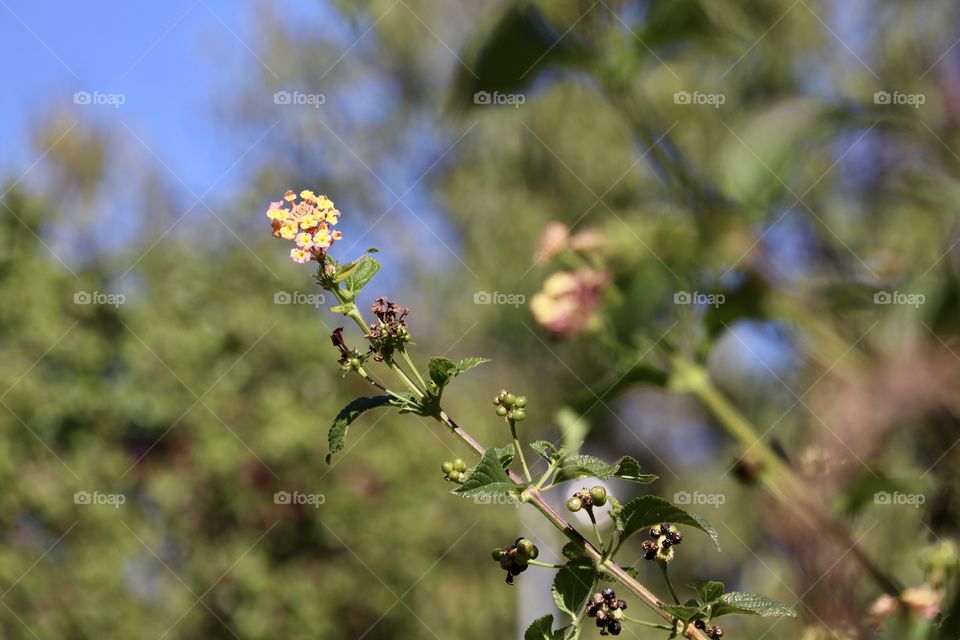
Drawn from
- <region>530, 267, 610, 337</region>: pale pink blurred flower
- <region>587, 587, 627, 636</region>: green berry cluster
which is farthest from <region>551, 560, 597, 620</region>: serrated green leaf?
Result: <region>530, 267, 610, 337</region>: pale pink blurred flower

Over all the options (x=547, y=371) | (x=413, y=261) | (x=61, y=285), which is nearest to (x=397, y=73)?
(x=413, y=261)

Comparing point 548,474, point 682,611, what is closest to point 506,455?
point 548,474

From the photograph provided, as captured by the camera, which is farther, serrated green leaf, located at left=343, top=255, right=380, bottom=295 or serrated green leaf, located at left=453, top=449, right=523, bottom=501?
serrated green leaf, located at left=343, top=255, right=380, bottom=295

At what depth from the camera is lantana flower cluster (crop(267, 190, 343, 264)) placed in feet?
2.24

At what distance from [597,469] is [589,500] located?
51mm

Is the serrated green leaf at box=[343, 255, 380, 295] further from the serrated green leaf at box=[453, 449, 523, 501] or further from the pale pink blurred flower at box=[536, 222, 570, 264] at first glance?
the pale pink blurred flower at box=[536, 222, 570, 264]

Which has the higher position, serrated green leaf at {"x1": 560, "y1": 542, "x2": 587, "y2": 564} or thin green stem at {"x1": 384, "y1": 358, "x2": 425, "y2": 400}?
thin green stem at {"x1": 384, "y1": 358, "x2": 425, "y2": 400}

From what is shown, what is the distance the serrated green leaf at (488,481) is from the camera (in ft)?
1.90

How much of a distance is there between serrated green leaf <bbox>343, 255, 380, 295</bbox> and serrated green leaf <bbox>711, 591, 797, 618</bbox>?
0.31 meters

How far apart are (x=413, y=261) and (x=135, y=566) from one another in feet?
11.0

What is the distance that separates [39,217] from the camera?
6.27 m

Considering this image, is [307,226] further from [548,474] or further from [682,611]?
[682,611]

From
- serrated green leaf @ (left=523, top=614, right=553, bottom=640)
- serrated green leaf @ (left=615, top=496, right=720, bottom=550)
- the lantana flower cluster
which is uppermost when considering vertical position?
the lantana flower cluster

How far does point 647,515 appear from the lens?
2.02ft
